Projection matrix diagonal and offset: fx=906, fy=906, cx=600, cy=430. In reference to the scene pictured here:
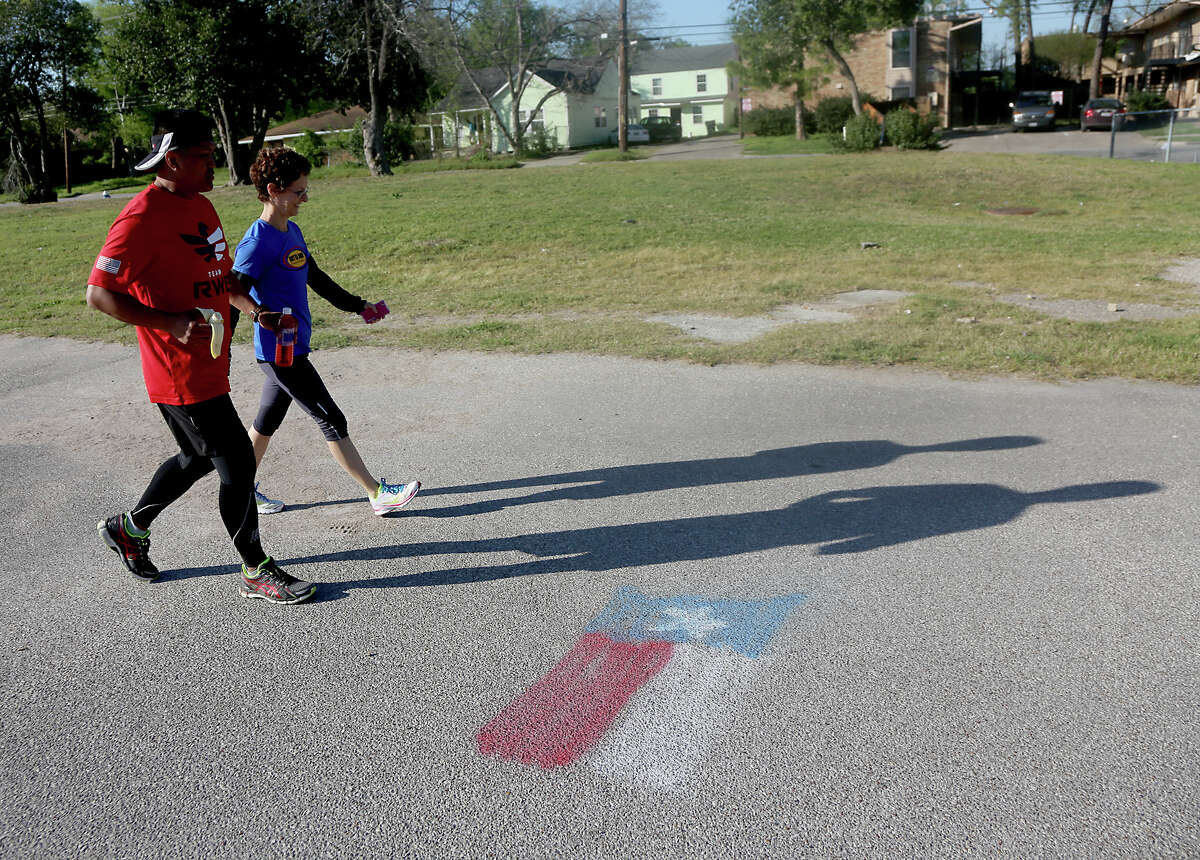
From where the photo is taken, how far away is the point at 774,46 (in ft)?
144

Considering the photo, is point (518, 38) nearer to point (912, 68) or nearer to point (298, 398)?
point (912, 68)

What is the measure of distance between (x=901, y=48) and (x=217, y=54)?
39058 mm

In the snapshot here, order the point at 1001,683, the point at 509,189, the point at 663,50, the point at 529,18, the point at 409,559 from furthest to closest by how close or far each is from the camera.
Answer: the point at 663,50, the point at 529,18, the point at 509,189, the point at 409,559, the point at 1001,683

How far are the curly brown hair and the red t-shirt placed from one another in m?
0.50

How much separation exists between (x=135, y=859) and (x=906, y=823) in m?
2.10

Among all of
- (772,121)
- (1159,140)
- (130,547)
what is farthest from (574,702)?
(772,121)

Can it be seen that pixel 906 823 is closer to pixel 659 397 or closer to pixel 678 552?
pixel 678 552

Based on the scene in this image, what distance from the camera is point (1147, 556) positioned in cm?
397

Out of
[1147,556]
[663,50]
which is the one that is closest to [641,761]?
[1147,556]

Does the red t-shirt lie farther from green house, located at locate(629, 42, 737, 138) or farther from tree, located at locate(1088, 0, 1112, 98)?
green house, located at locate(629, 42, 737, 138)

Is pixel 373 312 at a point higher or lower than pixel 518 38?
lower

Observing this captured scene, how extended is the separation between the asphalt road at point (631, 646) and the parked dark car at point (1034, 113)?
41789mm

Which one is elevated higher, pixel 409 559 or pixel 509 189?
pixel 509 189

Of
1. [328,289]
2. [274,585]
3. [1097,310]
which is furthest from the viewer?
[1097,310]
